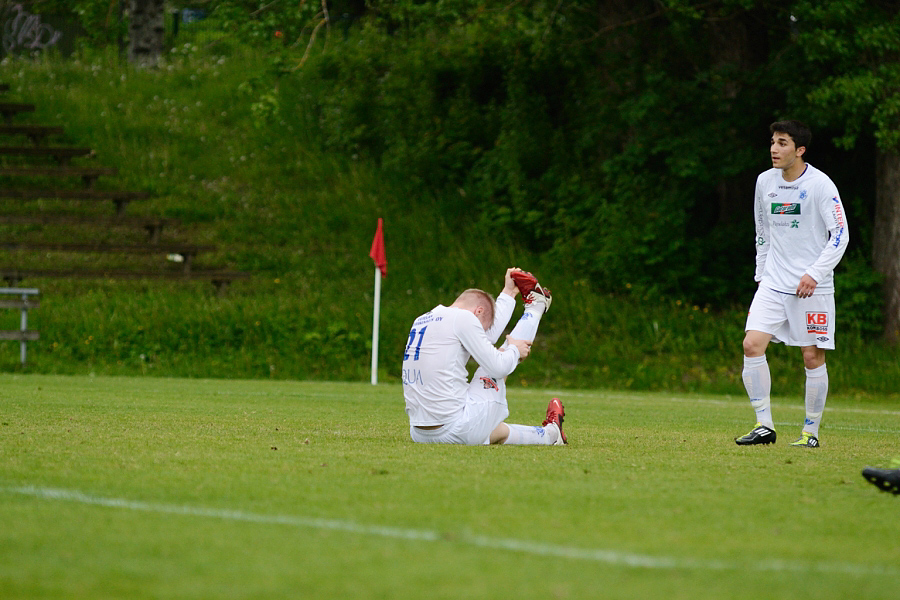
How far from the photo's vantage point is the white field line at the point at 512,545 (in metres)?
3.84

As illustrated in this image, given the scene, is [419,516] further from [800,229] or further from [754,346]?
[800,229]

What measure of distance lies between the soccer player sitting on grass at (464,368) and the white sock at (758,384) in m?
1.77

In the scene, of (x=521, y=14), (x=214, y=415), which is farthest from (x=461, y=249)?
(x=214, y=415)

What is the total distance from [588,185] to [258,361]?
8.30 meters

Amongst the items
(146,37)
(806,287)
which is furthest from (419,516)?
(146,37)

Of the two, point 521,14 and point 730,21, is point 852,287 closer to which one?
point 730,21

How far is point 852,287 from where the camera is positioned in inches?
768

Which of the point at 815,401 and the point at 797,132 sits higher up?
the point at 797,132

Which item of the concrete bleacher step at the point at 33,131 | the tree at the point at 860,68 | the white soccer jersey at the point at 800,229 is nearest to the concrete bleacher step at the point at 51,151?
the concrete bleacher step at the point at 33,131

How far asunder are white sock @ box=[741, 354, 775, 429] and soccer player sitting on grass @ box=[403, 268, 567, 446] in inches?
69.7

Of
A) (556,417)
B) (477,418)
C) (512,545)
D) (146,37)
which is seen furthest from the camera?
(146,37)

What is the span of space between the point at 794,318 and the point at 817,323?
0.18 m

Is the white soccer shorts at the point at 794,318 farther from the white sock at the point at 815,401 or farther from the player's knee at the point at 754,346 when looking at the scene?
the white sock at the point at 815,401

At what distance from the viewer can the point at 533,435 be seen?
8.03 meters
